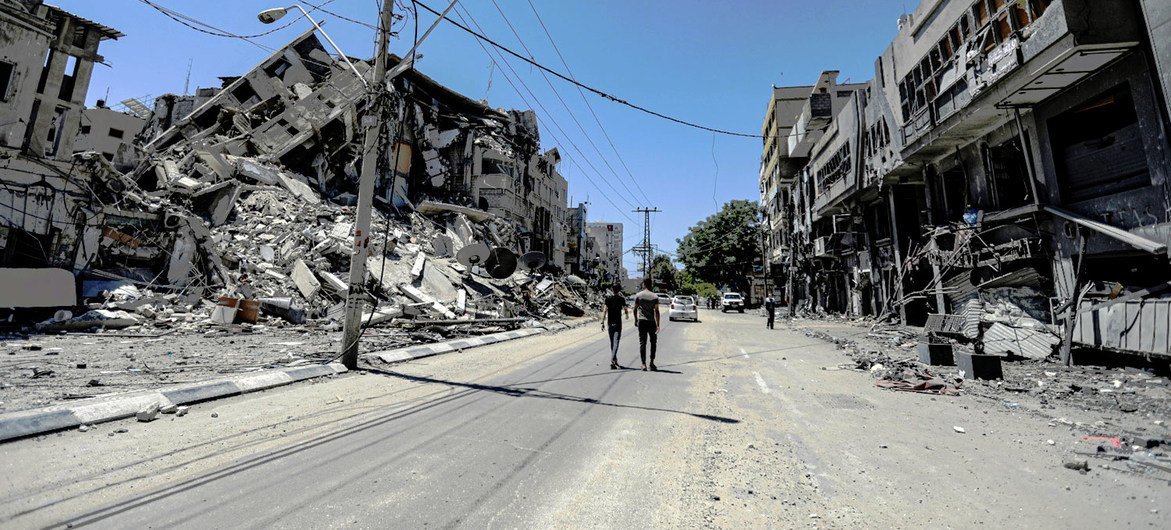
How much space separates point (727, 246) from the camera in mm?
50500

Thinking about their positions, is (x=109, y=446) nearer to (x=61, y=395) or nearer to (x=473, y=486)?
(x=61, y=395)

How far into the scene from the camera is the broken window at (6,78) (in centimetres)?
1603

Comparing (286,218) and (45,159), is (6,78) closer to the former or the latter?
(45,159)

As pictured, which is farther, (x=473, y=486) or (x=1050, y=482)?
(x=1050, y=482)

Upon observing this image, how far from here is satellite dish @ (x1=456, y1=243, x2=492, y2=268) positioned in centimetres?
2261

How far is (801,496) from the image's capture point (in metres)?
3.15

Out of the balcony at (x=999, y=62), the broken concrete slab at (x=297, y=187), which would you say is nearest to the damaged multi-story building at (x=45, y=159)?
the broken concrete slab at (x=297, y=187)

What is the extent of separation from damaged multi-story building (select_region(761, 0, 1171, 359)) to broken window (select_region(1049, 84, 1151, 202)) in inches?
1.3

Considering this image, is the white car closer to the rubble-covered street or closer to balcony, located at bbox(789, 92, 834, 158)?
the rubble-covered street

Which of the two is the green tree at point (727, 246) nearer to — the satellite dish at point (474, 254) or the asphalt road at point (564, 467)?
the satellite dish at point (474, 254)

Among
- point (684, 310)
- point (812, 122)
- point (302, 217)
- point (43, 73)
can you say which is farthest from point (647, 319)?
point (812, 122)

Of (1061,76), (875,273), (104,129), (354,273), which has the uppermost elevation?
(104,129)

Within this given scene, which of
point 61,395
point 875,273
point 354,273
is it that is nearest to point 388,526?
point 61,395

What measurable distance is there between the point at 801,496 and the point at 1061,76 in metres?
14.9
